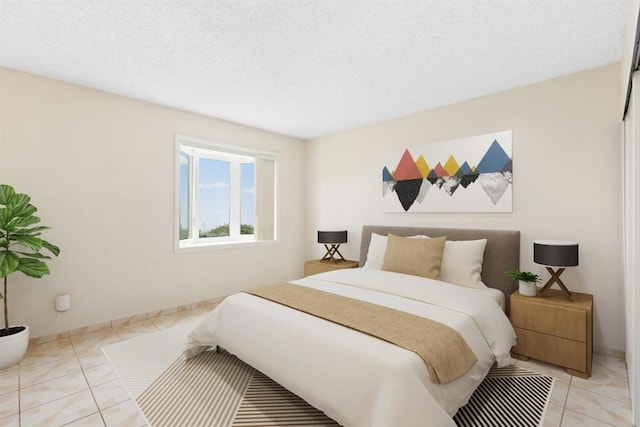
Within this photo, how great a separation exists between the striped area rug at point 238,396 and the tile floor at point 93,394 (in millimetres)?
88

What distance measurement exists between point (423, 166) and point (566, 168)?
1.38m

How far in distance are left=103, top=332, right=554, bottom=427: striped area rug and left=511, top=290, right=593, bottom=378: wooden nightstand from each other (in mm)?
215

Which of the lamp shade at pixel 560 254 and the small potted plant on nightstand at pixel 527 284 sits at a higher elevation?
the lamp shade at pixel 560 254

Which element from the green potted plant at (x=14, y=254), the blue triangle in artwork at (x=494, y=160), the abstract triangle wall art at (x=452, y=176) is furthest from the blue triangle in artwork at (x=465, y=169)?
the green potted plant at (x=14, y=254)

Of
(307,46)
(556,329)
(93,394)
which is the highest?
(307,46)

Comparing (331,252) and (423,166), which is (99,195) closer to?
(331,252)

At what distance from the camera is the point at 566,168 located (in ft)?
9.03

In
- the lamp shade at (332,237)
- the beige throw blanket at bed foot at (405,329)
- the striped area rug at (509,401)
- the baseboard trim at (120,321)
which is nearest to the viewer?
the beige throw blanket at bed foot at (405,329)

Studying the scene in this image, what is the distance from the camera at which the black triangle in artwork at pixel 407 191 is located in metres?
3.77

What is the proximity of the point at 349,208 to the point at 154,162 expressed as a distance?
265cm

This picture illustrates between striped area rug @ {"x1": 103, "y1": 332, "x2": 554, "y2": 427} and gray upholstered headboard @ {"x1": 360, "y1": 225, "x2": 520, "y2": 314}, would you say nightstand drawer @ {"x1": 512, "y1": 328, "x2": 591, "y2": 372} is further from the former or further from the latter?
gray upholstered headboard @ {"x1": 360, "y1": 225, "x2": 520, "y2": 314}

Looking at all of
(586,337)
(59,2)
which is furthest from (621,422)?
(59,2)

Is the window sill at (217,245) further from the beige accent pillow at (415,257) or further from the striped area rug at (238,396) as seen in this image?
the beige accent pillow at (415,257)

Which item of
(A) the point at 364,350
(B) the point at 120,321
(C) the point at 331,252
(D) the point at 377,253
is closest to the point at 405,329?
(A) the point at 364,350
